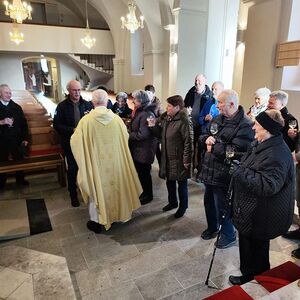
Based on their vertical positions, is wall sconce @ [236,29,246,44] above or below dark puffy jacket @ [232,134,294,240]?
above

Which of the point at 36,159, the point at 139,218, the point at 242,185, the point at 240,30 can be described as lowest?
the point at 139,218

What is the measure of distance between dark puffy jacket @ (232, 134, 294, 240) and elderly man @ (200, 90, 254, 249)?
13.0 inches

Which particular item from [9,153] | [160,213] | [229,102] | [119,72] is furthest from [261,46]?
[119,72]

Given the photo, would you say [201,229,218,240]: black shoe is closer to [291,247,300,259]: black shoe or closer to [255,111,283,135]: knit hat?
[291,247,300,259]: black shoe

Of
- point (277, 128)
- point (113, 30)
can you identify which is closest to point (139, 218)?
point (277, 128)

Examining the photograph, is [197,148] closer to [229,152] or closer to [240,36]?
[229,152]

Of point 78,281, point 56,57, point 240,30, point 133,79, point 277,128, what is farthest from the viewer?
point 56,57

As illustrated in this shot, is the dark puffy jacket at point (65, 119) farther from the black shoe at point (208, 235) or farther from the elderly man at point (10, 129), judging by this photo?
the black shoe at point (208, 235)

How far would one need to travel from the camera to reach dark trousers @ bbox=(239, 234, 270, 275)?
2225mm

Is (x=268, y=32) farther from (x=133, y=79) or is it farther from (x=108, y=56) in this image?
(x=108, y=56)

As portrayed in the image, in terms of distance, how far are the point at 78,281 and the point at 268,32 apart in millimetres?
4518

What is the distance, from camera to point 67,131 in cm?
382

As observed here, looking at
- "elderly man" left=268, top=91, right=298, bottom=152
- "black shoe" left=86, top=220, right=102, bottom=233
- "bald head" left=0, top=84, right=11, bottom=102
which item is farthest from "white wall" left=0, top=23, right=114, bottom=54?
"elderly man" left=268, top=91, right=298, bottom=152

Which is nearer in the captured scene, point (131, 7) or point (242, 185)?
point (242, 185)
